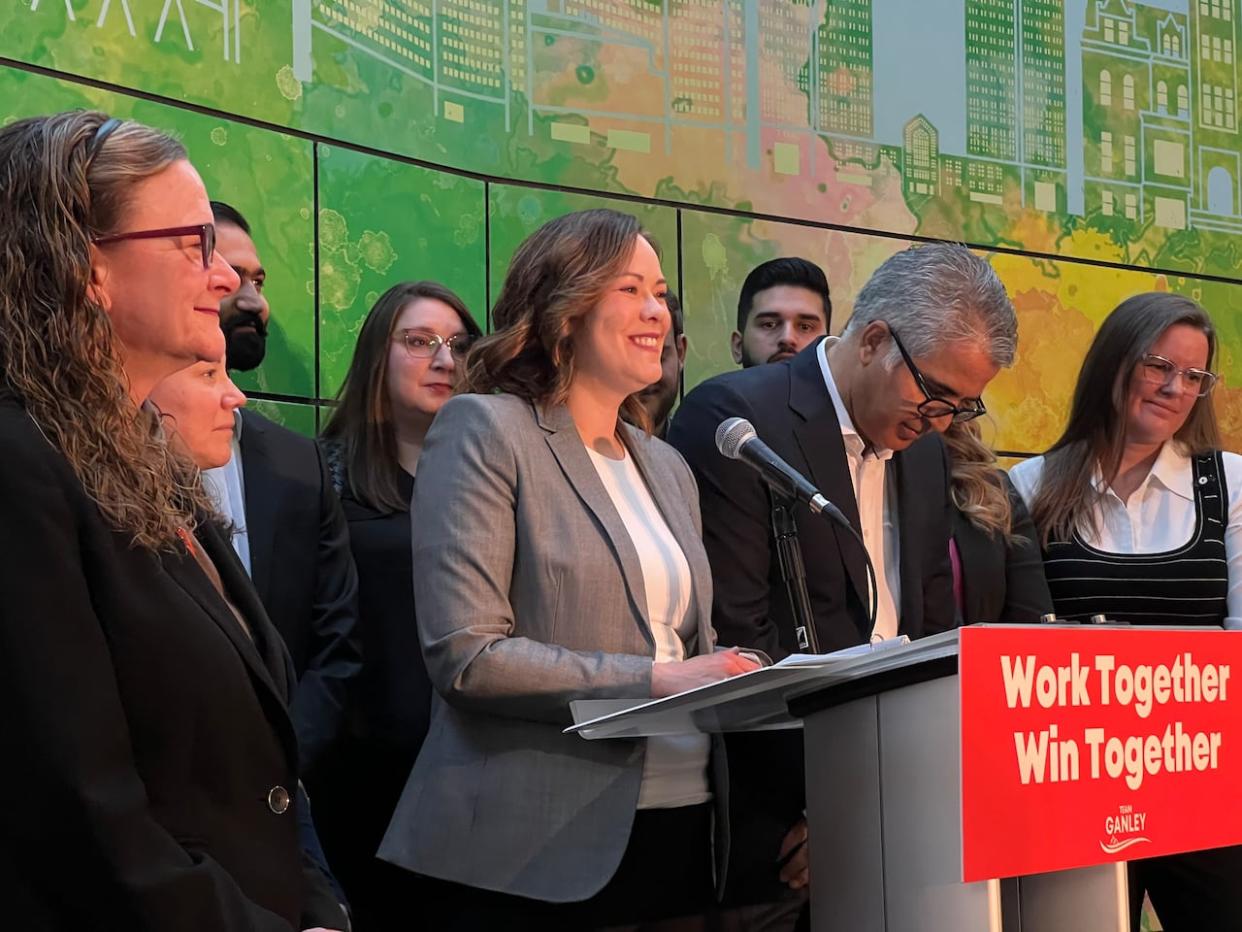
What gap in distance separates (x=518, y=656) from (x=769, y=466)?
1.70 ft

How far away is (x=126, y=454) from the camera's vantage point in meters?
1.56

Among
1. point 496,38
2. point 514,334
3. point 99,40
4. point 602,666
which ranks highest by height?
point 496,38

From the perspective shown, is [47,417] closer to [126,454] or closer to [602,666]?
[126,454]

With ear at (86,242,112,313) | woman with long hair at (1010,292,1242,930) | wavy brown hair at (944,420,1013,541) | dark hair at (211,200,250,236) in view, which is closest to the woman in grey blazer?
ear at (86,242,112,313)

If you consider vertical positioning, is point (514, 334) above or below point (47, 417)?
above

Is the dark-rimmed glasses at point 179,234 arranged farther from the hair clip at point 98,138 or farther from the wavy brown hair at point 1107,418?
the wavy brown hair at point 1107,418

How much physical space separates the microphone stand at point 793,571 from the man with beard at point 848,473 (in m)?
0.28

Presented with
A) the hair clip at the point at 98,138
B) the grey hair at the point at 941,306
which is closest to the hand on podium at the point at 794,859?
the grey hair at the point at 941,306

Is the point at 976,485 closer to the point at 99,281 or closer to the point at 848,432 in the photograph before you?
the point at 848,432

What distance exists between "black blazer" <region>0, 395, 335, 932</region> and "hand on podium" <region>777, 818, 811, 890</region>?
1.10 metres

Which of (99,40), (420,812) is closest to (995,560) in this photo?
(420,812)

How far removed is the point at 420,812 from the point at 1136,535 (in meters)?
2.04

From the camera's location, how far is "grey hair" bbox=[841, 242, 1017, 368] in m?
3.06

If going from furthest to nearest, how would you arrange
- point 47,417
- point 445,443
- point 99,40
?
1. point 99,40
2. point 445,443
3. point 47,417
